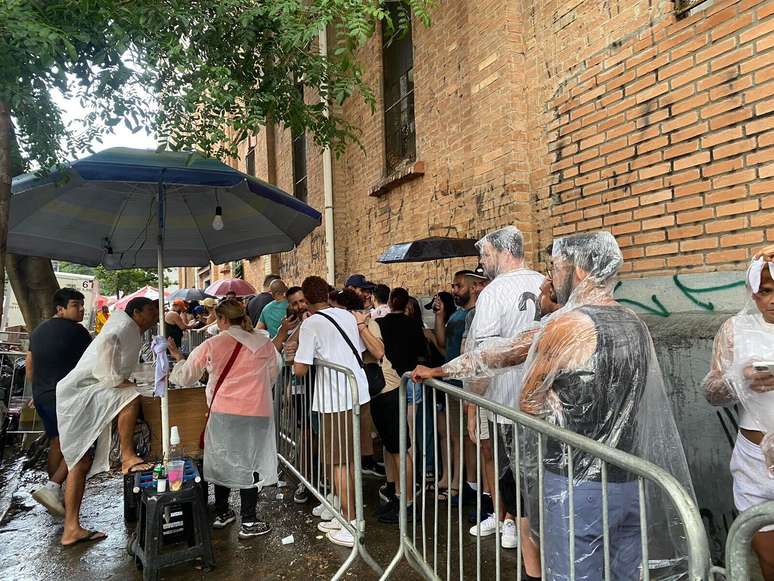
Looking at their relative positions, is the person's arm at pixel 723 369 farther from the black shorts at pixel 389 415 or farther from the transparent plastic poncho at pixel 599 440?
the black shorts at pixel 389 415

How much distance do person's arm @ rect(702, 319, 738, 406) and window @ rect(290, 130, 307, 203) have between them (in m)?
9.67

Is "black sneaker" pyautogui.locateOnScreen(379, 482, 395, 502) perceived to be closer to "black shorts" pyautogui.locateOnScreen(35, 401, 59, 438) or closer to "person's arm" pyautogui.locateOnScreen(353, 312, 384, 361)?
"person's arm" pyautogui.locateOnScreen(353, 312, 384, 361)

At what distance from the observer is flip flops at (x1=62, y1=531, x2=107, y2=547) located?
3860 mm

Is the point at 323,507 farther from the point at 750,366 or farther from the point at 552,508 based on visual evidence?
the point at 750,366

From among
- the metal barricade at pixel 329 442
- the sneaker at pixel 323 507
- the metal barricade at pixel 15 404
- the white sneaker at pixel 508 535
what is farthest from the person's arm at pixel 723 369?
the metal barricade at pixel 15 404

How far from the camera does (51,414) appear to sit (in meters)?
4.30

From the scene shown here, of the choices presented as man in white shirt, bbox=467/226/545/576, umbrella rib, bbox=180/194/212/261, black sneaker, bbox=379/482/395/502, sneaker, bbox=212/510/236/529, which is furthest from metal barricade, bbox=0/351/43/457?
man in white shirt, bbox=467/226/545/576

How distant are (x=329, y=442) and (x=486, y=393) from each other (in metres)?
1.38

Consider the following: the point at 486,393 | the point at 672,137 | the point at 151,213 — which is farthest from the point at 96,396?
the point at 672,137

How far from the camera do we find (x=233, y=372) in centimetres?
390

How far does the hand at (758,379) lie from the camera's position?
79.8 inches

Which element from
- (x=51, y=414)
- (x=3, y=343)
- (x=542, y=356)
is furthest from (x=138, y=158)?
(x=3, y=343)

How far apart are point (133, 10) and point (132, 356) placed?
2.37 metres

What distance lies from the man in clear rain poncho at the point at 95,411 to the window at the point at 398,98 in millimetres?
4446
